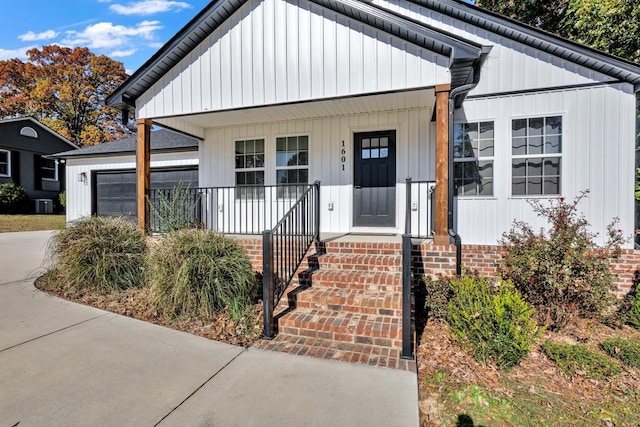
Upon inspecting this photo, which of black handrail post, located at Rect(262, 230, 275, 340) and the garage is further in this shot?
the garage

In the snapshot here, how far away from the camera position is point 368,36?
16.2 feet

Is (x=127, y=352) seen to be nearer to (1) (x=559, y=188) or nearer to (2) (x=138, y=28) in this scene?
(1) (x=559, y=188)

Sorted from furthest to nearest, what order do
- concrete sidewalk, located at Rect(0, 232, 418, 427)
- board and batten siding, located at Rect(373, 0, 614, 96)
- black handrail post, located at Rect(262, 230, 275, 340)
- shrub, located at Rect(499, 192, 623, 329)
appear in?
board and batten siding, located at Rect(373, 0, 614, 96) < shrub, located at Rect(499, 192, 623, 329) < black handrail post, located at Rect(262, 230, 275, 340) < concrete sidewalk, located at Rect(0, 232, 418, 427)

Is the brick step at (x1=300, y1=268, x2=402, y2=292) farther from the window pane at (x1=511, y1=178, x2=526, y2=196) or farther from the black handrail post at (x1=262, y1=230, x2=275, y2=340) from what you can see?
the window pane at (x1=511, y1=178, x2=526, y2=196)

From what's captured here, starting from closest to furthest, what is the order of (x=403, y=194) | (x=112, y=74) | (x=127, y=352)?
(x=127, y=352) → (x=403, y=194) → (x=112, y=74)

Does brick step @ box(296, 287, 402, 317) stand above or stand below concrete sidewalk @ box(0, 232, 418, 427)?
above

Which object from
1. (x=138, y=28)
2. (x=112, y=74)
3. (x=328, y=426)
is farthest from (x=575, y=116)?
(x=112, y=74)

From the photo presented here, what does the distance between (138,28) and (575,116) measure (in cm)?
2133

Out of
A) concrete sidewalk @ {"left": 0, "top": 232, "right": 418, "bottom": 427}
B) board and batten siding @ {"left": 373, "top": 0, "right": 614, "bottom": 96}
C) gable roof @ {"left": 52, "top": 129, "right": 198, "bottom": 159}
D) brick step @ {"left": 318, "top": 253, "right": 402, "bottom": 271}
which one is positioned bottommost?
concrete sidewalk @ {"left": 0, "top": 232, "right": 418, "bottom": 427}

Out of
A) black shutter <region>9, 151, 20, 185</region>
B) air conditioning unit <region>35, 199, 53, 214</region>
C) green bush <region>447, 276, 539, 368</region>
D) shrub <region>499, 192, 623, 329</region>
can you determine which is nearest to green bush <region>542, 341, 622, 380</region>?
green bush <region>447, 276, 539, 368</region>

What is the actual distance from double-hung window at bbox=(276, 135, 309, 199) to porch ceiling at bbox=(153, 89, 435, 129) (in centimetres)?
51

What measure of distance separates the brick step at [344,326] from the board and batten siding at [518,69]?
4.79 metres

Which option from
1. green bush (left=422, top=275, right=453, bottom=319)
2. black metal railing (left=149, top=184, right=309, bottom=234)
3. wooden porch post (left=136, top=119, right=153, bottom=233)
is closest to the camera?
green bush (left=422, top=275, right=453, bottom=319)

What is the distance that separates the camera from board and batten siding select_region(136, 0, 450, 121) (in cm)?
484
